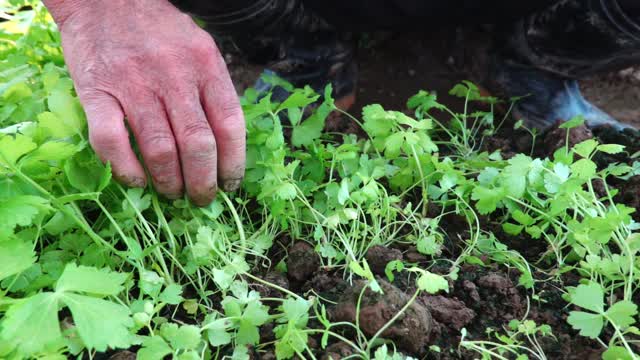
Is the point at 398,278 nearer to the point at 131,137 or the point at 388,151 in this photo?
the point at 388,151

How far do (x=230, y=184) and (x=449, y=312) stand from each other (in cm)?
51

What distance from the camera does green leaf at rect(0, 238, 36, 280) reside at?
1.00 meters

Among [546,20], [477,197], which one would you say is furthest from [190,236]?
[546,20]

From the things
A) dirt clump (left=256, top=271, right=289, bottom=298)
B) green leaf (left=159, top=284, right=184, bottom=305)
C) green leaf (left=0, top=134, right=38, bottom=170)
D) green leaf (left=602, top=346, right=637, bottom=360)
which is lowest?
dirt clump (left=256, top=271, right=289, bottom=298)

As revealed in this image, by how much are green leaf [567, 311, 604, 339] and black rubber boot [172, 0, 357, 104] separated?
1186 mm

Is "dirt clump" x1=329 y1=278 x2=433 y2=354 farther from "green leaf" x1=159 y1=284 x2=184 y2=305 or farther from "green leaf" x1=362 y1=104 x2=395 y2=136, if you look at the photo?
"green leaf" x1=362 y1=104 x2=395 y2=136

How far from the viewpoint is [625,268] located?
121 centimetres

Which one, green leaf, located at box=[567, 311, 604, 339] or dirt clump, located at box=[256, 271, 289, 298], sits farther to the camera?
dirt clump, located at box=[256, 271, 289, 298]

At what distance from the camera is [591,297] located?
1070 mm

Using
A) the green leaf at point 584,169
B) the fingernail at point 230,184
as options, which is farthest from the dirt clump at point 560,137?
the fingernail at point 230,184

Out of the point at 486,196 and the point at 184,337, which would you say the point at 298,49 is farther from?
the point at 184,337

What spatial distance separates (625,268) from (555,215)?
0.18 metres

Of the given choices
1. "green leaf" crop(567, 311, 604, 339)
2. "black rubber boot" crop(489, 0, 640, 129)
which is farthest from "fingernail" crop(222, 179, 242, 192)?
"black rubber boot" crop(489, 0, 640, 129)

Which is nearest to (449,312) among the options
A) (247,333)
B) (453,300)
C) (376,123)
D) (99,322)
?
(453,300)
